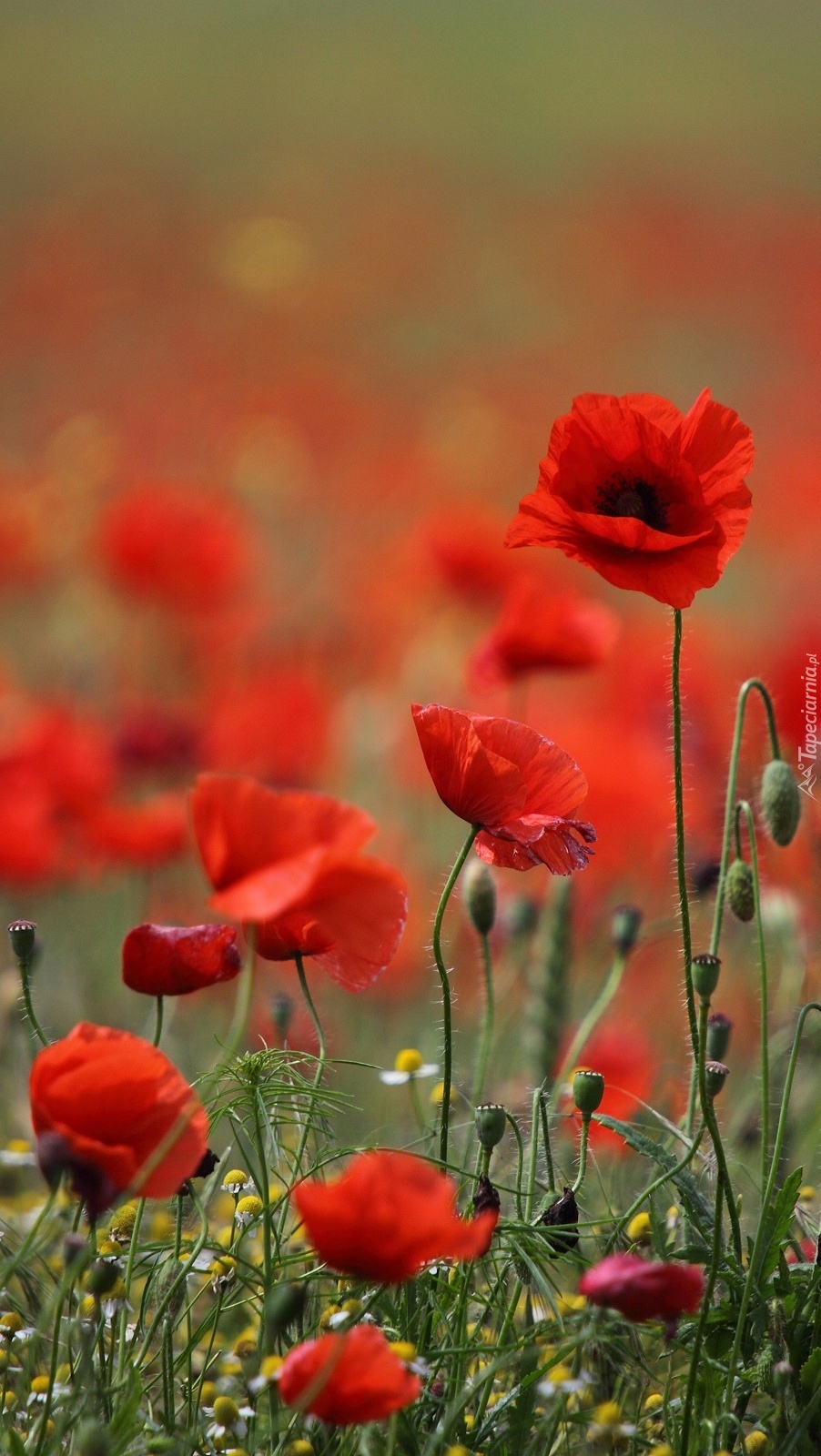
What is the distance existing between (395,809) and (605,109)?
10.9 ft

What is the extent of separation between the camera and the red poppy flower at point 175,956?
729 millimetres

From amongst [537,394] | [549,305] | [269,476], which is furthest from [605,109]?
[269,476]

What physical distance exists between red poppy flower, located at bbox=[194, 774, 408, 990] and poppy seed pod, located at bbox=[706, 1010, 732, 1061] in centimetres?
28

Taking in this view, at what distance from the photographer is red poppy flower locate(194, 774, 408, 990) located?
24.1 inches

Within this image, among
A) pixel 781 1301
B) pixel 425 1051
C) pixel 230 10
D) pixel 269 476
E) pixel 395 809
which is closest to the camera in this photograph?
pixel 781 1301

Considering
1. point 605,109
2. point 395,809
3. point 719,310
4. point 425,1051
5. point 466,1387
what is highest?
point 605,109

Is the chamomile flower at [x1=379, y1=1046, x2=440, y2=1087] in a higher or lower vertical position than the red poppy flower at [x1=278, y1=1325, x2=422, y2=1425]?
higher

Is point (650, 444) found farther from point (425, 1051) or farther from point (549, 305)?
point (549, 305)

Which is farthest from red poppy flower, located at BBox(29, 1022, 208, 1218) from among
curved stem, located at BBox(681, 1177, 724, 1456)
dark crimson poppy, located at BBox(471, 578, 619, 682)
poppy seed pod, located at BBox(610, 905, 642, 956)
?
dark crimson poppy, located at BBox(471, 578, 619, 682)

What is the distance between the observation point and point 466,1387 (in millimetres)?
667

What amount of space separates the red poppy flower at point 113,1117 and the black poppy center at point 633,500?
351 mm

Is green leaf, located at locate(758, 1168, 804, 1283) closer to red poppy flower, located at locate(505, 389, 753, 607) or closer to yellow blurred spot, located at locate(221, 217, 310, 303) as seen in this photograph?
red poppy flower, located at locate(505, 389, 753, 607)

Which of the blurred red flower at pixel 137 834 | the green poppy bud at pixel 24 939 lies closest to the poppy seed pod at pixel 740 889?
the green poppy bud at pixel 24 939

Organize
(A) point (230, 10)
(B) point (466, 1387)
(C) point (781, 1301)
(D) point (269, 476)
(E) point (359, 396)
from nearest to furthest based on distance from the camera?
(B) point (466, 1387)
(C) point (781, 1301)
(D) point (269, 476)
(E) point (359, 396)
(A) point (230, 10)
